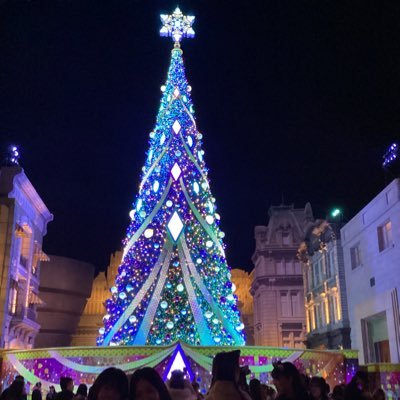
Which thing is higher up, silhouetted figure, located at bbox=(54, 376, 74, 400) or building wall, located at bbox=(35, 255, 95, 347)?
building wall, located at bbox=(35, 255, 95, 347)

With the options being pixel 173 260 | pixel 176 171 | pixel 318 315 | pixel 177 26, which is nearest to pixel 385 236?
pixel 176 171

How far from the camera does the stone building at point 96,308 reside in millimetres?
52062

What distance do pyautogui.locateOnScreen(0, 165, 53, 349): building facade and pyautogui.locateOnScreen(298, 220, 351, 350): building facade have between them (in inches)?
812

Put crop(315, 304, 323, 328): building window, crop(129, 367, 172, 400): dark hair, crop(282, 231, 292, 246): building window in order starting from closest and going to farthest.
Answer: crop(129, 367, 172, 400): dark hair
crop(315, 304, 323, 328): building window
crop(282, 231, 292, 246): building window

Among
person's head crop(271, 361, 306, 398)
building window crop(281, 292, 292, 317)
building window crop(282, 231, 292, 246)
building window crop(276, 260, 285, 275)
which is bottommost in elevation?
person's head crop(271, 361, 306, 398)

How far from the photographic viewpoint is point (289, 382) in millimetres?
4535

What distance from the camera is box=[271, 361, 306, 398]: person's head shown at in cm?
451

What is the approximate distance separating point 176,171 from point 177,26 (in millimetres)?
7385

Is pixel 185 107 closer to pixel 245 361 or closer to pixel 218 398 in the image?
pixel 245 361

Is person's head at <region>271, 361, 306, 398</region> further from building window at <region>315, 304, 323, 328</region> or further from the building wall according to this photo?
the building wall

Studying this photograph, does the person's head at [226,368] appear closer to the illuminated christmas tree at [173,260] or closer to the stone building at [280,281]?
the illuminated christmas tree at [173,260]

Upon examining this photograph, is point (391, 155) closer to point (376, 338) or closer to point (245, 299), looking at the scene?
point (376, 338)

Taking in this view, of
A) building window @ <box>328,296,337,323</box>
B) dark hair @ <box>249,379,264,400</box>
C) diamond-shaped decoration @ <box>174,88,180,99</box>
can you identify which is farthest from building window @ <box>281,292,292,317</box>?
dark hair @ <box>249,379,264,400</box>

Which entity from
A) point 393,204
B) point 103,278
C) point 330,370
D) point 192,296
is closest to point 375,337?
point 393,204
